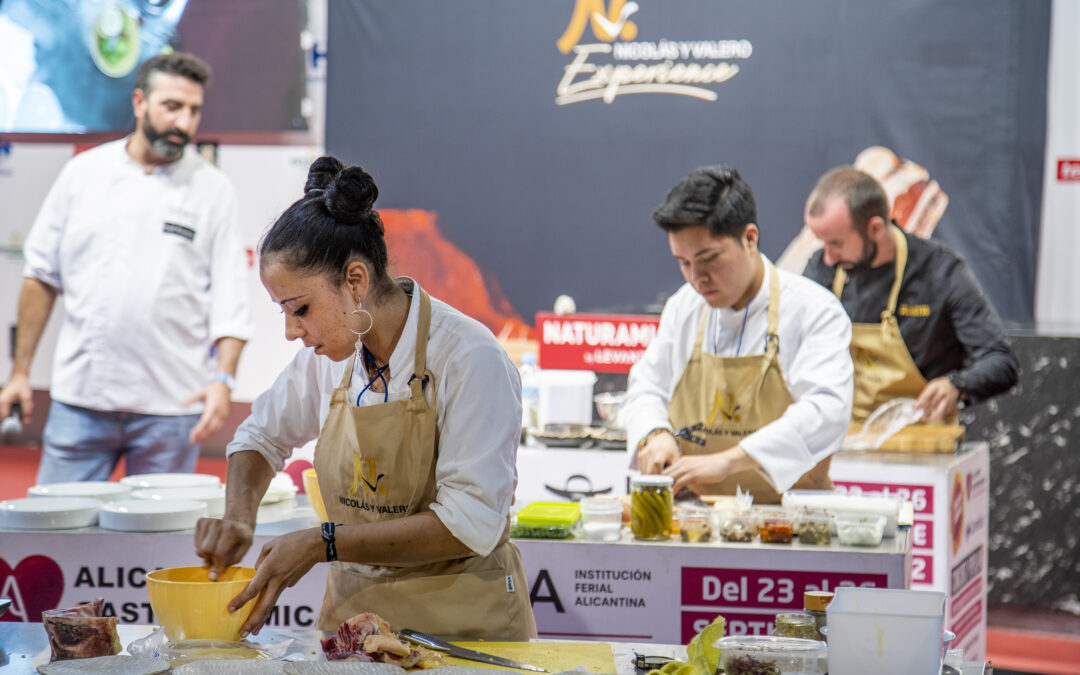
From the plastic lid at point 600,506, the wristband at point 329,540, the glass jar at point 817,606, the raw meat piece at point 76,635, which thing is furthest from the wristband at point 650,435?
the raw meat piece at point 76,635

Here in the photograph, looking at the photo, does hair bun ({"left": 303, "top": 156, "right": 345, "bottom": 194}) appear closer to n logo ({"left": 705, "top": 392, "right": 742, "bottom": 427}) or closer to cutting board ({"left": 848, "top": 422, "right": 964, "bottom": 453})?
n logo ({"left": 705, "top": 392, "right": 742, "bottom": 427})

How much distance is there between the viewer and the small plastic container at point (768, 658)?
162 centimetres

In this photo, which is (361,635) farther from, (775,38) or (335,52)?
(335,52)

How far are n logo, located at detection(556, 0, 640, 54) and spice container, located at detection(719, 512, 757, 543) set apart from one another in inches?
139

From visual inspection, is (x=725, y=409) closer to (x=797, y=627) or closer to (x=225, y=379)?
(x=797, y=627)

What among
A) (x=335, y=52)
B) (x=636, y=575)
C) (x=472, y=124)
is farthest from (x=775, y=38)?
(x=636, y=575)

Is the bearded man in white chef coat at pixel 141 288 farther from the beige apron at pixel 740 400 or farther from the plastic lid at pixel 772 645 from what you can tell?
the plastic lid at pixel 772 645

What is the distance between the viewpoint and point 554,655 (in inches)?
71.8

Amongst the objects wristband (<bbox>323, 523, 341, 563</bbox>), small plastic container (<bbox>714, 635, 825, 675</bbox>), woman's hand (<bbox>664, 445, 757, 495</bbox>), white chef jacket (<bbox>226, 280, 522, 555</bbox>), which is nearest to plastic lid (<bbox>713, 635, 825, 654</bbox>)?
small plastic container (<bbox>714, 635, 825, 675</bbox>)

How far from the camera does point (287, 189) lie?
19.6 ft

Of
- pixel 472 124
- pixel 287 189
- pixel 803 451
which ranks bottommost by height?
pixel 803 451

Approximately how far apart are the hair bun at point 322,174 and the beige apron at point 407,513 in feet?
0.84

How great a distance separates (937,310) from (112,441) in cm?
311

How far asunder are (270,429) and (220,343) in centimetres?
213
